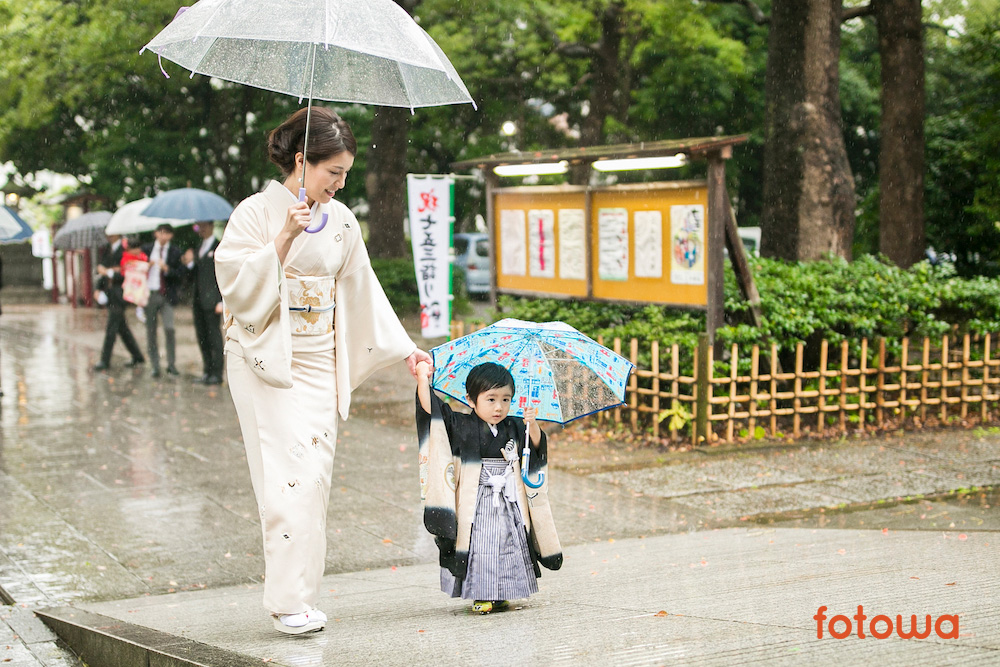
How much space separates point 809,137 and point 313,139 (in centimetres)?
783

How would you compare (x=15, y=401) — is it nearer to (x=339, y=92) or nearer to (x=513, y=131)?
(x=339, y=92)

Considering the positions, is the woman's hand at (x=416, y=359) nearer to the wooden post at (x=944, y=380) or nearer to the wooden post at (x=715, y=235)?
the wooden post at (x=715, y=235)

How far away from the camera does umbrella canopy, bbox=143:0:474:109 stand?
3.56 m

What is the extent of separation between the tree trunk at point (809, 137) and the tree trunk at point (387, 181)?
34.0 feet

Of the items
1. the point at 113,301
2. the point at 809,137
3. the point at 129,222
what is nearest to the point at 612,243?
the point at 809,137

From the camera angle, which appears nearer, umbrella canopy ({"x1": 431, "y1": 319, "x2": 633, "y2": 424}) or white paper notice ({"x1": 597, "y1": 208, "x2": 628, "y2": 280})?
umbrella canopy ({"x1": 431, "y1": 319, "x2": 633, "y2": 424})

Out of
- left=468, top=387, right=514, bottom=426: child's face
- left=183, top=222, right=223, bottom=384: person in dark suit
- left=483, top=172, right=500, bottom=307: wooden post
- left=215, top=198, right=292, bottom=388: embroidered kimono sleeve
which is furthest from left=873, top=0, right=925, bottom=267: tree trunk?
left=215, top=198, right=292, bottom=388: embroidered kimono sleeve

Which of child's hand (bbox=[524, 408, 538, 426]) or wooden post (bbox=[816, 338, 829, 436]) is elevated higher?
child's hand (bbox=[524, 408, 538, 426])

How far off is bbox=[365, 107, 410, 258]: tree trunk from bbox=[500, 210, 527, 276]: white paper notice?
942 centimetres

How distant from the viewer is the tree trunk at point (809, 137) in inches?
404

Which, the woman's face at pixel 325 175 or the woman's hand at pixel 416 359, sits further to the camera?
the woman's hand at pixel 416 359

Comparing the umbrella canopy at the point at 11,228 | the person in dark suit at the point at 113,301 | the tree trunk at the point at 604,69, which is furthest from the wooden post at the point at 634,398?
the tree trunk at the point at 604,69

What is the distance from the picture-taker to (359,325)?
3.97 m

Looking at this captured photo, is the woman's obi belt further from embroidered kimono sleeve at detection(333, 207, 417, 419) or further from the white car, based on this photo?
the white car
